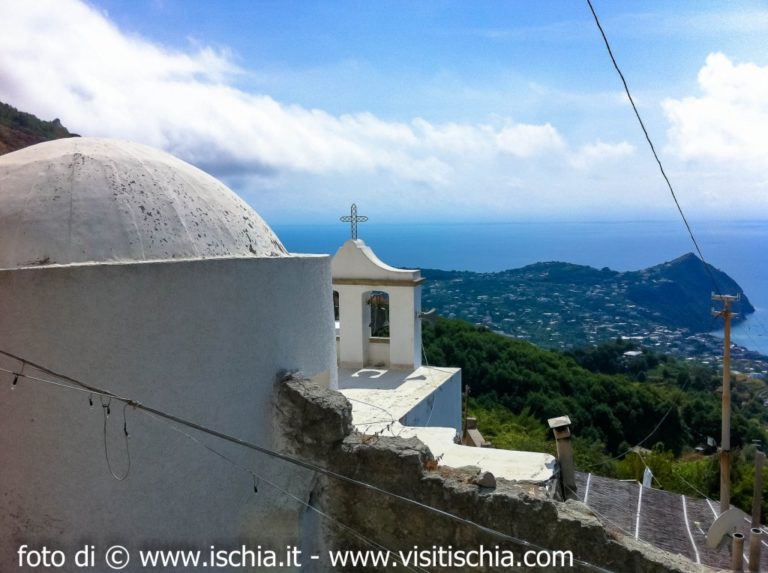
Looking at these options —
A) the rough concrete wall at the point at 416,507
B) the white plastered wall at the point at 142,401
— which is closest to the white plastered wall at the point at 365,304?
the rough concrete wall at the point at 416,507

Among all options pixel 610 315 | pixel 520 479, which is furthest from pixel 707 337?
pixel 520 479

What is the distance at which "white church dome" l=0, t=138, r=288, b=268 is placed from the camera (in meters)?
4.61

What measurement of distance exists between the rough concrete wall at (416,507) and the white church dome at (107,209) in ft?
5.39

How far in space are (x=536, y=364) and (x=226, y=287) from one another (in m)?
19.4

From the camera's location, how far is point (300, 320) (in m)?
6.14

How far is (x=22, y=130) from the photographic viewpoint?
8516 millimetres

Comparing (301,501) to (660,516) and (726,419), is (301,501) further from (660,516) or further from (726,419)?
(726,419)

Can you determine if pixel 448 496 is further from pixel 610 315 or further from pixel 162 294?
pixel 610 315

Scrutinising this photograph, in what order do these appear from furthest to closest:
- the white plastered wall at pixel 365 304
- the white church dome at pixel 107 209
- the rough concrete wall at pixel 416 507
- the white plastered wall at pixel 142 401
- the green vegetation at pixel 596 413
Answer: the green vegetation at pixel 596 413
the white plastered wall at pixel 365 304
the rough concrete wall at pixel 416 507
the white church dome at pixel 107 209
the white plastered wall at pixel 142 401

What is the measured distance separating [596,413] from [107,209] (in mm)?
21288

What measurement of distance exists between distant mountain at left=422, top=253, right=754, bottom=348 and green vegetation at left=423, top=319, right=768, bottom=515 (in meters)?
13.4

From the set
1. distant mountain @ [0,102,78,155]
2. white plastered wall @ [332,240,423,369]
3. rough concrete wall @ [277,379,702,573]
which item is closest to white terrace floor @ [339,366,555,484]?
white plastered wall @ [332,240,423,369]

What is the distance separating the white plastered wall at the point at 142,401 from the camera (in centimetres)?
424

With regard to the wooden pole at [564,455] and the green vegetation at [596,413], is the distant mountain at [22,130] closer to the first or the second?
the wooden pole at [564,455]
